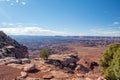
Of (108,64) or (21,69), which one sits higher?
(108,64)

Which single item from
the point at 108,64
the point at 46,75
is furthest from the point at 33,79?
the point at 108,64

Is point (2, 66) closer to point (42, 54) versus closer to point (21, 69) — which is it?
point (21, 69)

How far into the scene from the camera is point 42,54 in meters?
51.8

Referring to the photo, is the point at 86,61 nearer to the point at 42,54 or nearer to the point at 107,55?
the point at 42,54

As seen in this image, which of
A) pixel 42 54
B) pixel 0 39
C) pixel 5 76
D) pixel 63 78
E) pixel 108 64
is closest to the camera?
pixel 108 64

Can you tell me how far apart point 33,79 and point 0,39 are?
57110 mm

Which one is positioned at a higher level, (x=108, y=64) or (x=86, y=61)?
(x=108, y=64)

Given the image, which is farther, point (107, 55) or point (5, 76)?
point (5, 76)

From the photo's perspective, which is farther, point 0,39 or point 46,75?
point 0,39

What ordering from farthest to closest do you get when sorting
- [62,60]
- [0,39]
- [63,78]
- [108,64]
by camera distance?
[0,39] → [62,60] → [63,78] → [108,64]

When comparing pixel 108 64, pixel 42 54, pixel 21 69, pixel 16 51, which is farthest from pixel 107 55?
pixel 16 51

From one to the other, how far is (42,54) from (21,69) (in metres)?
14.9

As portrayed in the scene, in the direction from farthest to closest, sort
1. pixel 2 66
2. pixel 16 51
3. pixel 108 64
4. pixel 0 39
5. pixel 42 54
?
pixel 0 39 < pixel 16 51 < pixel 42 54 < pixel 2 66 < pixel 108 64

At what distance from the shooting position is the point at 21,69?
37156mm
